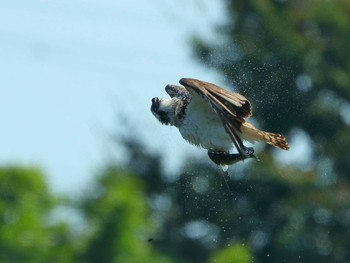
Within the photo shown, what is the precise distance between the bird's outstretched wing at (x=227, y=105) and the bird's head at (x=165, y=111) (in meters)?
0.40

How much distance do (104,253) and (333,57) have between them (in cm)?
730

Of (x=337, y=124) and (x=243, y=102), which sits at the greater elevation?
(x=337, y=124)

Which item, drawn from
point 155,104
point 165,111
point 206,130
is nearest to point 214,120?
point 206,130

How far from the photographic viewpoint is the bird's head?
15602mm

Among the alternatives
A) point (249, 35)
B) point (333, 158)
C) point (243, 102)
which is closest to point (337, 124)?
point (333, 158)

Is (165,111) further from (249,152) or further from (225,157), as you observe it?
(249,152)

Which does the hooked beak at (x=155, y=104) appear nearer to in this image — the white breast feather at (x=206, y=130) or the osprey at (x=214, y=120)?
the osprey at (x=214, y=120)

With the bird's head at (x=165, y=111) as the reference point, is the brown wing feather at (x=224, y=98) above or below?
below

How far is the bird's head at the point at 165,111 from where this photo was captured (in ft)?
51.2

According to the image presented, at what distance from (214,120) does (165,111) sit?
0.49m

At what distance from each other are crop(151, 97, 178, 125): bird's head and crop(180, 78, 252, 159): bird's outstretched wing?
0.40m

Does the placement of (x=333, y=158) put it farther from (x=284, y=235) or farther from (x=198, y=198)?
(x=198, y=198)

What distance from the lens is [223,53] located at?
33.3 m

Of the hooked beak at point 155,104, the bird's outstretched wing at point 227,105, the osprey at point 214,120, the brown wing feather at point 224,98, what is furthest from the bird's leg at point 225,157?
the hooked beak at point 155,104
